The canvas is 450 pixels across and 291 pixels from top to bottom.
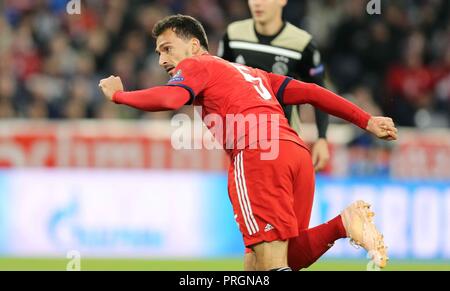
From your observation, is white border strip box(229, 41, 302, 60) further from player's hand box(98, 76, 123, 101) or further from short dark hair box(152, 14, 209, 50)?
player's hand box(98, 76, 123, 101)

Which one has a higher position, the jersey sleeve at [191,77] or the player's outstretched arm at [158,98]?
the jersey sleeve at [191,77]

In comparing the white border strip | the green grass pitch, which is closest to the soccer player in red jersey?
the white border strip

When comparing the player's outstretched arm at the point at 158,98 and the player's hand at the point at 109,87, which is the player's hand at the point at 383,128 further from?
the player's hand at the point at 109,87

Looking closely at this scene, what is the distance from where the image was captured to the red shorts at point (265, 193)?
5879 mm

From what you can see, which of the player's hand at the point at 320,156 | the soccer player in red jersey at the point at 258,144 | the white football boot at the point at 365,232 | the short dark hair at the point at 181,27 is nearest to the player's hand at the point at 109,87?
the soccer player in red jersey at the point at 258,144

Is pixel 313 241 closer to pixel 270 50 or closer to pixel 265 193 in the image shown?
pixel 265 193

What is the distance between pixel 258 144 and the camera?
236 inches

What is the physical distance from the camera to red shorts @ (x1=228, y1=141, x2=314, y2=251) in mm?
5879

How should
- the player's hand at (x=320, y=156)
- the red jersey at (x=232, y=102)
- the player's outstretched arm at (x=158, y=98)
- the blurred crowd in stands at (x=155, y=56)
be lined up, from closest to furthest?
1. the player's outstretched arm at (x=158, y=98)
2. the red jersey at (x=232, y=102)
3. the player's hand at (x=320, y=156)
4. the blurred crowd in stands at (x=155, y=56)

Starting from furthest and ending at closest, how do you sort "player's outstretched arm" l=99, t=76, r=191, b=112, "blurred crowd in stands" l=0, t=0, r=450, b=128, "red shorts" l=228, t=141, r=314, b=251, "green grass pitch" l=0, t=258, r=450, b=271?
1. "blurred crowd in stands" l=0, t=0, r=450, b=128
2. "green grass pitch" l=0, t=258, r=450, b=271
3. "red shorts" l=228, t=141, r=314, b=251
4. "player's outstretched arm" l=99, t=76, r=191, b=112
